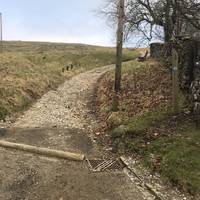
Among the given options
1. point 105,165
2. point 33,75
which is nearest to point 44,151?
point 105,165

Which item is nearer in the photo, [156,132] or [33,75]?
[156,132]

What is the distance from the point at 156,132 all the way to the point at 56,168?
12.6ft

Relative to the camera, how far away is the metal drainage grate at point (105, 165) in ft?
35.2

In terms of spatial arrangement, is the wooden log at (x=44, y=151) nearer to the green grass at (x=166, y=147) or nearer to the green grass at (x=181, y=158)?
the green grass at (x=166, y=147)

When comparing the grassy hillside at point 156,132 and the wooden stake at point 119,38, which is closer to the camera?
the grassy hillside at point 156,132

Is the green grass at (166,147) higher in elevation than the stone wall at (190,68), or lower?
lower

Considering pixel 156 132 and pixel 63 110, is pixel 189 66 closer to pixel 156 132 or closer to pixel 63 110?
pixel 156 132

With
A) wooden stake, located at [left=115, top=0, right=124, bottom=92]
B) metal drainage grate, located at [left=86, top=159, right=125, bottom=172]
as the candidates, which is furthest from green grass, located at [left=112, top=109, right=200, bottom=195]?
wooden stake, located at [left=115, top=0, right=124, bottom=92]

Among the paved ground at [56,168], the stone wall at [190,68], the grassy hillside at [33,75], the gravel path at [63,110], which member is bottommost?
the paved ground at [56,168]

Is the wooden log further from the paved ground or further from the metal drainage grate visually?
the metal drainage grate

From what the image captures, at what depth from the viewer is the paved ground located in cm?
913

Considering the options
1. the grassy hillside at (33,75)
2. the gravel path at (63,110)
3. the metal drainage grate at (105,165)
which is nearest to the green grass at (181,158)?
the metal drainage grate at (105,165)

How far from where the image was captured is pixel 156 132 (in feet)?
39.9

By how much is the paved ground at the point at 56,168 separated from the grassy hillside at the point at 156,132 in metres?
0.94
